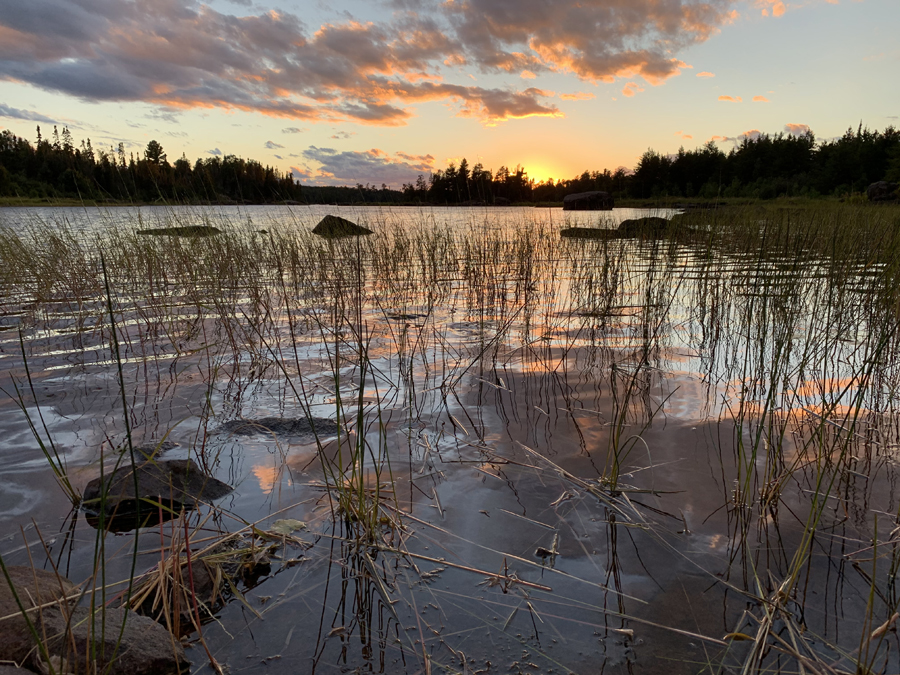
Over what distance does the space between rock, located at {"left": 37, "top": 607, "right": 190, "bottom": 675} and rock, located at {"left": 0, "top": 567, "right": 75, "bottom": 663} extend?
4cm

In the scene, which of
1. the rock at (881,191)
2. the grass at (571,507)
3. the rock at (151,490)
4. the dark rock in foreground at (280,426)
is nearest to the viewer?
the grass at (571,507)

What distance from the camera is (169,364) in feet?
12.0

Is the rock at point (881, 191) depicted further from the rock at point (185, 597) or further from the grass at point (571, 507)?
the rock at point (185, 597)

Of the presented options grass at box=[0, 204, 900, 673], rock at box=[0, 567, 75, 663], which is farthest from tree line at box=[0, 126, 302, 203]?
rock at box=[0, 567, 75, 663]

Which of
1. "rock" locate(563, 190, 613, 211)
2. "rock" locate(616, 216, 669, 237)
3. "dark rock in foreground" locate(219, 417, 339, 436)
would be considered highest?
"rock" locate(563, 190, 613, 211)

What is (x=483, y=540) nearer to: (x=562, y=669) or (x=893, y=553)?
(x=562, y=669)

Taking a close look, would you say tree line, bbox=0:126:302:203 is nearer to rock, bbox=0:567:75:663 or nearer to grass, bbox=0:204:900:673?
grass, bbox=0:204:900:673

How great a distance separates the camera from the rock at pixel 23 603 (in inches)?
44.7

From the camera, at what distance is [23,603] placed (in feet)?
4.03

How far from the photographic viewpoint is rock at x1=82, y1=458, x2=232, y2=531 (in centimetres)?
183

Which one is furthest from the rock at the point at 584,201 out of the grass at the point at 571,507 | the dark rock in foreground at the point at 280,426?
the dark rock in foreground at the point at 280,426

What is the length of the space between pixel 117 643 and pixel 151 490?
913 millimetres

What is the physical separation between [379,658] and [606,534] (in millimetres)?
856

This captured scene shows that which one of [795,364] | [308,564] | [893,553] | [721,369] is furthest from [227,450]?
[795,364]
